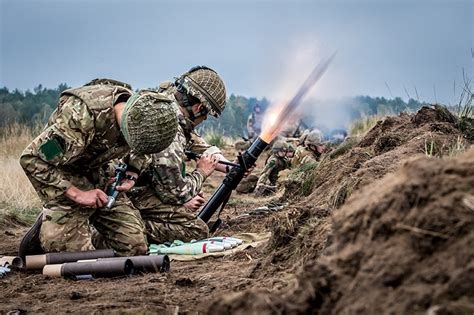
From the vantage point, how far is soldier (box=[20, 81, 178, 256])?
4875 mm

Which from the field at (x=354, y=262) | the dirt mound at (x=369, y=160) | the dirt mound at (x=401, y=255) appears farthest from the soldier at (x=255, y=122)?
the dirt mound at (x=401, y=255)

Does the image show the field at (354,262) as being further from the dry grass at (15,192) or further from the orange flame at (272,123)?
the dry grass at (15,192)

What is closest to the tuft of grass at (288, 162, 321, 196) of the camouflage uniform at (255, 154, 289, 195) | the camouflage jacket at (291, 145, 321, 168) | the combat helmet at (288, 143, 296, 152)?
the camouflage uniform at (255, 154, 289, 195)

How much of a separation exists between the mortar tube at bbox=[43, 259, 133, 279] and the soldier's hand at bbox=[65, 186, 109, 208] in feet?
1.89

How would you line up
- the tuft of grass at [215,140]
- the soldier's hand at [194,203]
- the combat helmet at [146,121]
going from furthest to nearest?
the tuft of grass at [215,140], the soldier's hand at [194,203], the combat helmet at [146,121]

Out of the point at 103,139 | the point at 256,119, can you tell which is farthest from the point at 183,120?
the point at 256,119

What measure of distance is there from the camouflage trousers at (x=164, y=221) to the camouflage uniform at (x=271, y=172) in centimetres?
677

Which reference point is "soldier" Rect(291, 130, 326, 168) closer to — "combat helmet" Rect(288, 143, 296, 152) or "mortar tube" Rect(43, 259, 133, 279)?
"combat helmet" Rect(288, 143, 296, 152)

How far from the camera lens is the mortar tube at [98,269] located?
15.4ft

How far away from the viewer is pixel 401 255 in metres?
2.13

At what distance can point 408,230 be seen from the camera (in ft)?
7.21

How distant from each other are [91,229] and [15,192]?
5.53 meters

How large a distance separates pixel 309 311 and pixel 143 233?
13.0 feet

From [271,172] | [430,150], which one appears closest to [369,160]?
[430,150]
